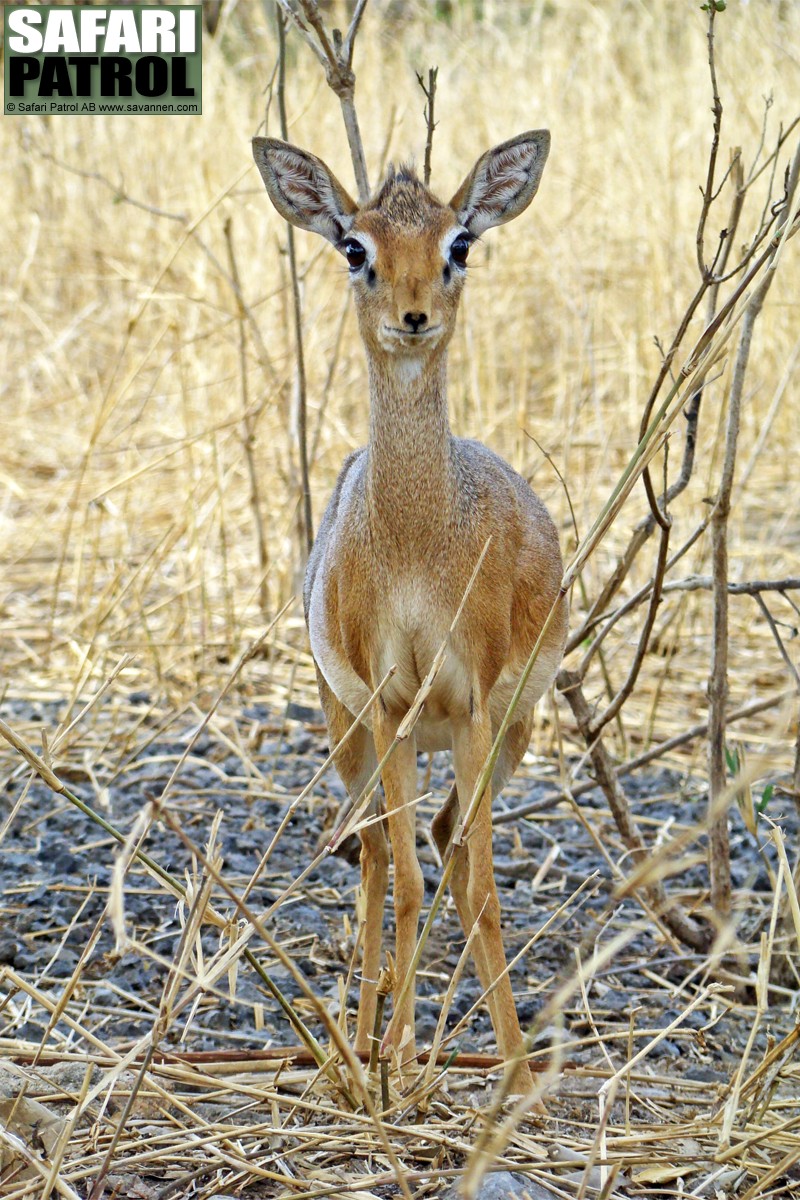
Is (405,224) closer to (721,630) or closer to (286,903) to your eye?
(721,630)

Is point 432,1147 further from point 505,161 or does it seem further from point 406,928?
point 505,161

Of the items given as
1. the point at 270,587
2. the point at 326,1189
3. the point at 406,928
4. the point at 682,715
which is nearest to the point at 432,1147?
the point at 326,1189

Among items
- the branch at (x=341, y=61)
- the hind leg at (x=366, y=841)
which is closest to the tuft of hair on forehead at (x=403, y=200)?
the branch at (x=341, y=61)

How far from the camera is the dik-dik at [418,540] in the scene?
342cm

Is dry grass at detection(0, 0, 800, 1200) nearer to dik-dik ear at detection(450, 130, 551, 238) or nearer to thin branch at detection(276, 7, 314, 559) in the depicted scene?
thin branch at detection(276, 7, 314, 559)

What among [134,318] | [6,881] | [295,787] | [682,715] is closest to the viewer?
[6,881]

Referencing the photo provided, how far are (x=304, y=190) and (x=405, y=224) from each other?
389 millimetres

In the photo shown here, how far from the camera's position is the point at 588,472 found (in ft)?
29.9

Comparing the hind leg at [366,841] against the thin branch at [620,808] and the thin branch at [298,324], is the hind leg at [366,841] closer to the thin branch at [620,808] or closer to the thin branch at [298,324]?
the thin branch at [620,808]

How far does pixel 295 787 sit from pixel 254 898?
91cm

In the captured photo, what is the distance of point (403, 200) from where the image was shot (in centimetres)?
348

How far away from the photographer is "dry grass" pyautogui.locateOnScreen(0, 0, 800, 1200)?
3.11 m

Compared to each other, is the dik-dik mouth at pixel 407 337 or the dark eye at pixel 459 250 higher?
the dark eye at pixel 459 250

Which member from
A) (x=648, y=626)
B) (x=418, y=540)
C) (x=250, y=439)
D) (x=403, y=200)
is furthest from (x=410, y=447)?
(x=250, y=439)
